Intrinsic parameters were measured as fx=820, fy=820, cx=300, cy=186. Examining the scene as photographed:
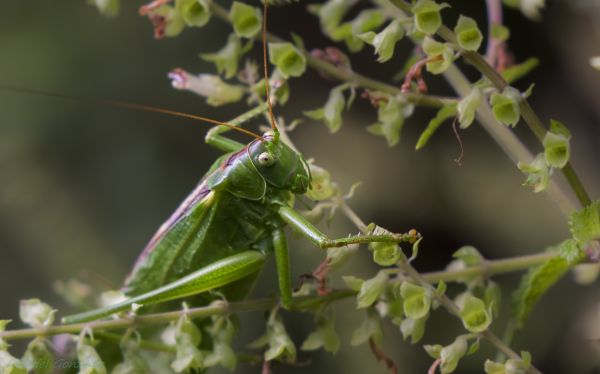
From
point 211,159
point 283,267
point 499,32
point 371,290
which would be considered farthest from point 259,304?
point 211,159

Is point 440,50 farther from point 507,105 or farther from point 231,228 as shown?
point 231,228

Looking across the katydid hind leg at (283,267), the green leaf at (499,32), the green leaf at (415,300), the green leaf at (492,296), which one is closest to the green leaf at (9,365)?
the katydid hind leg at (283,267)

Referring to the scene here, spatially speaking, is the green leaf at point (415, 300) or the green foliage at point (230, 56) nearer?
the green leaf at point (415, 300)

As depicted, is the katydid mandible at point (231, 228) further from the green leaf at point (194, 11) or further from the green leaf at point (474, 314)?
the green leaf at point (474, 314)

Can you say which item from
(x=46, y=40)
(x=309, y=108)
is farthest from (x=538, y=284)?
(x=46, y=40)

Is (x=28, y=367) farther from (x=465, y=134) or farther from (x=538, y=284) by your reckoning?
(x=465, y=134)

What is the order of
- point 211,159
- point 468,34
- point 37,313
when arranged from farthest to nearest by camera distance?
1. point 211,159
2. point 37,313
3. point 468,34

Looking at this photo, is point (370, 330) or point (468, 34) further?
point (370, 330)
